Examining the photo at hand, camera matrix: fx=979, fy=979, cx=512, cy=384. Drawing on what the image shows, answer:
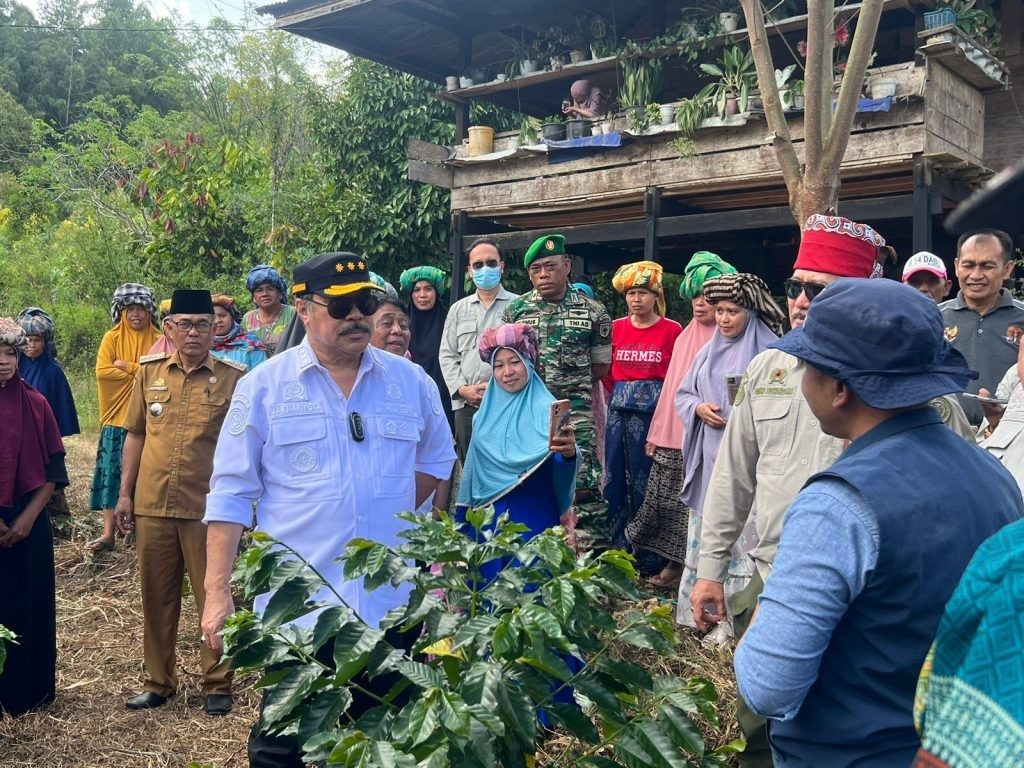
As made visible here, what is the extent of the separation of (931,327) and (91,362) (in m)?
19.2

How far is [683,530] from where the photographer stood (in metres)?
5.57

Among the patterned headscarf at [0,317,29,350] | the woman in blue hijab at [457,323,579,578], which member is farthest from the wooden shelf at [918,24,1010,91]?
the patterned headscarf at [0,317,29,350]

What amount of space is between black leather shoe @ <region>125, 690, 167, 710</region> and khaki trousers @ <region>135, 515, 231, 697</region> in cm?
2

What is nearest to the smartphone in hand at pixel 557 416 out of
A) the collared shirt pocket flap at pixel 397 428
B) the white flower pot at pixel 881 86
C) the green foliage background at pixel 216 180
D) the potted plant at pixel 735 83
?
the collared shirt pocket flap at pixel 397 428

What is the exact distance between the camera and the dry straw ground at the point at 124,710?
4.17 meters

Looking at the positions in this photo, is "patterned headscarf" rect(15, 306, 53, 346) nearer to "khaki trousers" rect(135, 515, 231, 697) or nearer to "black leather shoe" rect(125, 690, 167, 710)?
"khaki trousers" rect(135, 515, 231, 697)

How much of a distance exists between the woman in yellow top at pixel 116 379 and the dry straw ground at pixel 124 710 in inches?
44.6

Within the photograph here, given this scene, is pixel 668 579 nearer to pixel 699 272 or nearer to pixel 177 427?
pixel 699 272

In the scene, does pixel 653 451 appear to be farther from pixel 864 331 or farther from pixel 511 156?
pixel 511 156

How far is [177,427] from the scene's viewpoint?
15.6 ft

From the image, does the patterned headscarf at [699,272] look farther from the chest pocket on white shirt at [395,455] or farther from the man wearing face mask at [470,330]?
the chest pocket on white shirt at [395,455]

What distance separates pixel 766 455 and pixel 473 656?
3.76 feet

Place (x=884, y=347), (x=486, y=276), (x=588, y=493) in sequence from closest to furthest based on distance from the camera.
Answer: (x=884, y=347)
(x=588, y=493)
(x=486, y=276)

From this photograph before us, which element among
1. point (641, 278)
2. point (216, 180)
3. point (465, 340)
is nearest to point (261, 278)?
point (465, 340)
